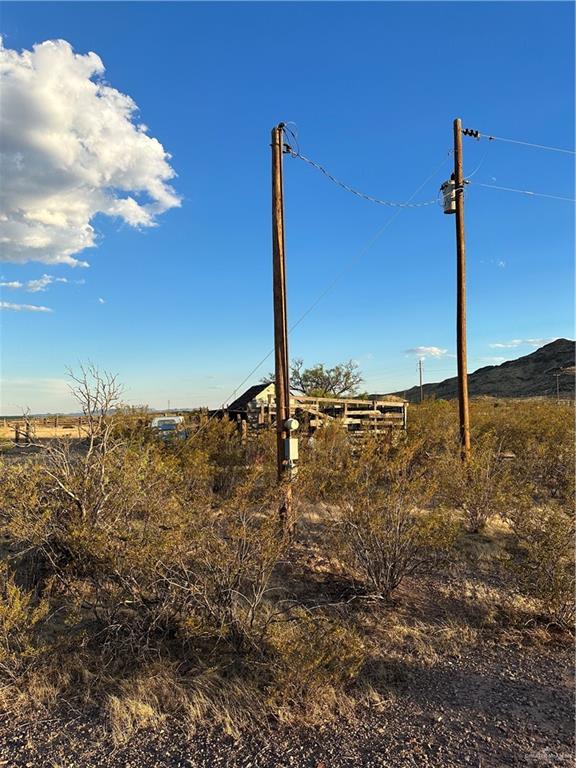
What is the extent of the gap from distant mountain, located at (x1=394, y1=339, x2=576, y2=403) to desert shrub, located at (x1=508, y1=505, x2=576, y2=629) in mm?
51753

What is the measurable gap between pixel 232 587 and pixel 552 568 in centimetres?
313

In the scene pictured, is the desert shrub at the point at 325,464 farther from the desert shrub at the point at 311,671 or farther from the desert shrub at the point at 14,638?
the desert shrub at the point at 14,638

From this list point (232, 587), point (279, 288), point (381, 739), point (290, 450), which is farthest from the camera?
point (279, 288)

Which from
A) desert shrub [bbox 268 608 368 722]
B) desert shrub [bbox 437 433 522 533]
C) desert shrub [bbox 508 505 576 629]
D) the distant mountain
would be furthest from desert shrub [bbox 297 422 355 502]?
the distant mountain

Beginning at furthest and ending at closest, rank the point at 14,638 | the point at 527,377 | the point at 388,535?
1. the point at 527,377
2. the point at 388,535
3. the point at 14,638

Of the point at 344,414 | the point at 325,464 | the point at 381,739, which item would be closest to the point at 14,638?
the point at 381,739

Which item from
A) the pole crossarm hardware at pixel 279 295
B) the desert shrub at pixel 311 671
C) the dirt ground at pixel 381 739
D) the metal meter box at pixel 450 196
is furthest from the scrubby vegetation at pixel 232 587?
the metal meter box at pixel 450 196

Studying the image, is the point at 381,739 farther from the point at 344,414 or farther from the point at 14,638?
the point at 344,414

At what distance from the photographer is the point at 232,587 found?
4.57m

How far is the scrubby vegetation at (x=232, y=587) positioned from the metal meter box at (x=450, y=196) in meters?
7.08

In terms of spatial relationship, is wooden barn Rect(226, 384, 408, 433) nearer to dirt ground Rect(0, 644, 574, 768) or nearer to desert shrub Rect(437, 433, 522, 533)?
desert shrub Rect(437, 433, 522, 533)

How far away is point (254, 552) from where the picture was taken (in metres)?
4.71

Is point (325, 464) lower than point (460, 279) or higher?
lower

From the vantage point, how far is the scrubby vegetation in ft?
13.1
